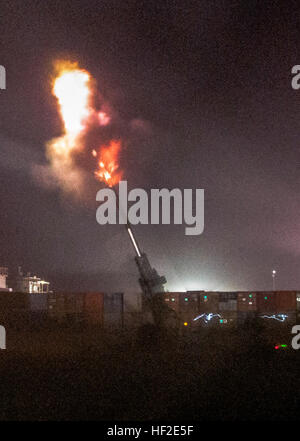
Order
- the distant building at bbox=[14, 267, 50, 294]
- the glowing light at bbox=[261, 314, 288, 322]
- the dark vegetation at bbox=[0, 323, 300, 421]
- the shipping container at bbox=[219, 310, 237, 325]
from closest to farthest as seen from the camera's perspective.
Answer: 1. the dark vegetation at bbox=[0, 323, 300, 421]
2. the glowing light at bbox=[261, 314, 288, 322]
3. the shipping container at bbox=[219, 310, 237, 325]
4. the distant building at bbox=[14, 267, 50, 294]

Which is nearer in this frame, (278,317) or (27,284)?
(278,317)

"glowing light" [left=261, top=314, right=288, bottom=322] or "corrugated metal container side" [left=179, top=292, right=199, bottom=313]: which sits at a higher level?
"corrugated metal container side" [left=179, top=292, right=199, bottom=313]

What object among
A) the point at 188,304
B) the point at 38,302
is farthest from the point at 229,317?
the point at 38,302

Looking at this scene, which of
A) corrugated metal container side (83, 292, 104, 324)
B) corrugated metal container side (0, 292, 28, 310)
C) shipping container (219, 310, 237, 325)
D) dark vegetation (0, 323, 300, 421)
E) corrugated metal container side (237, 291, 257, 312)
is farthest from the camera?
corrugated metal container side (0, 292, 28, 310)

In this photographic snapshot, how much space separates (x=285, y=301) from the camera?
49.3 metres

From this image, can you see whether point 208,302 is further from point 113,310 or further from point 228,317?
point 113,310

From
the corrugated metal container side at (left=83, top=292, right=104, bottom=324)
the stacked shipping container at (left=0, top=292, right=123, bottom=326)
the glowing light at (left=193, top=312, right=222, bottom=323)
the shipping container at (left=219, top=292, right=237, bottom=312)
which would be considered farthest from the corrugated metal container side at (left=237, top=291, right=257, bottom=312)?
the corrugated metal container side at (left=83, top=292, right=104, bottom=324)

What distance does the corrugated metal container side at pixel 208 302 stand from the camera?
48031mm

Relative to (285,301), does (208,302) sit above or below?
below

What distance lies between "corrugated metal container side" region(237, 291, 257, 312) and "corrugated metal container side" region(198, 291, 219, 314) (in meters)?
2.64

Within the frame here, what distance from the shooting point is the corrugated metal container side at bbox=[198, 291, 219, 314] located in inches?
1891

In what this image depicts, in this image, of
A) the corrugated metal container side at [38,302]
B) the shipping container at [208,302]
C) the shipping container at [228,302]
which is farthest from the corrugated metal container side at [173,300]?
the corrugated metal container side at [38,302]

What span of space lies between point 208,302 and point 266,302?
676cm

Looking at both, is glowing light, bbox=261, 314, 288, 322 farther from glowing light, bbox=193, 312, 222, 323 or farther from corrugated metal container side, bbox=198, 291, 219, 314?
corrugated metal container side, bbox=198, 291, 219, 314
